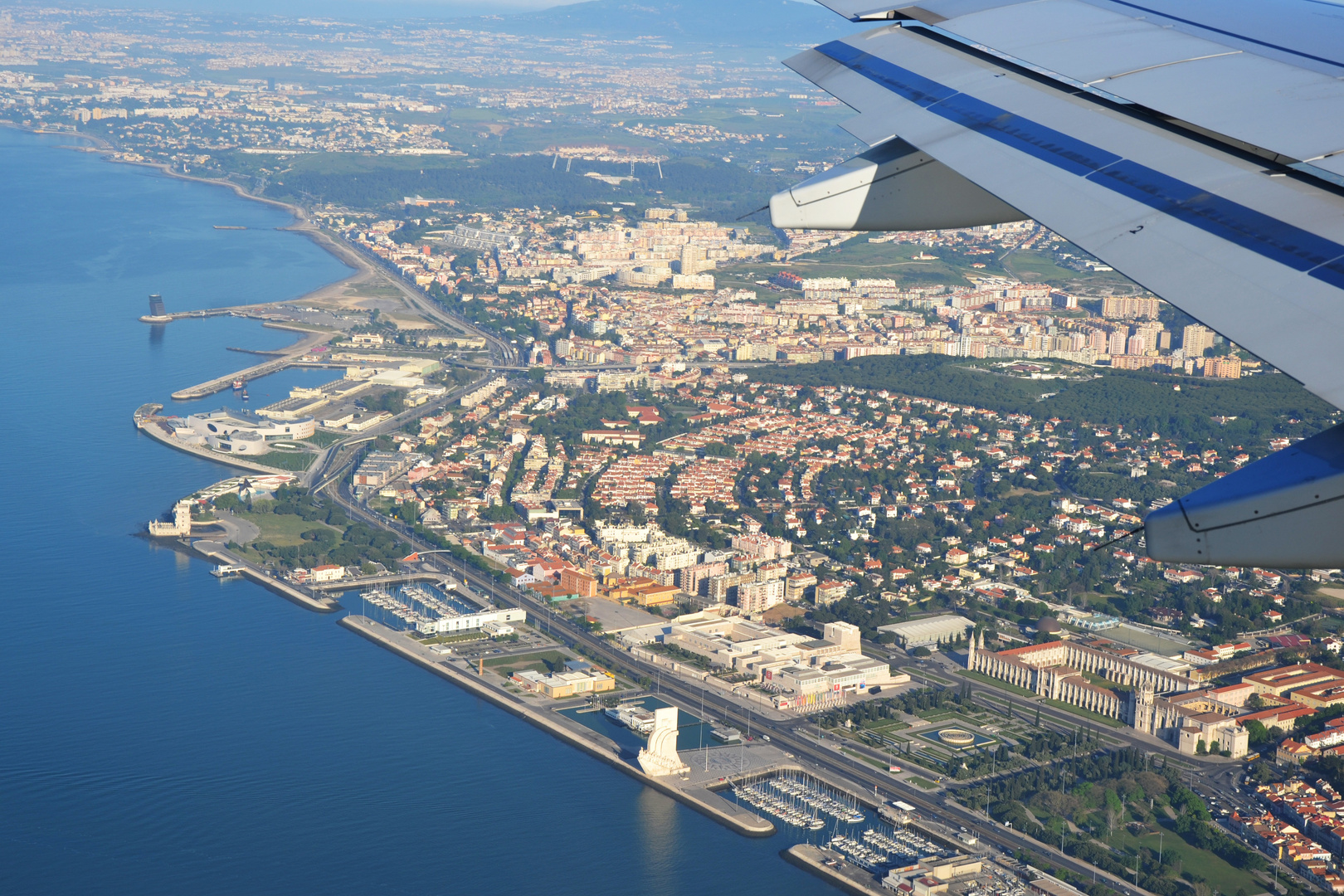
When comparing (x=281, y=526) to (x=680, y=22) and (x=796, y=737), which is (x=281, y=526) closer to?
(x=796, y=737)

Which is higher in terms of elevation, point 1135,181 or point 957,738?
point 1135,181

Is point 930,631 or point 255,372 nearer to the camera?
point 930,631

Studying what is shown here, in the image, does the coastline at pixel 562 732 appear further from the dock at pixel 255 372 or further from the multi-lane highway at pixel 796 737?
the dock at pixel 255 372

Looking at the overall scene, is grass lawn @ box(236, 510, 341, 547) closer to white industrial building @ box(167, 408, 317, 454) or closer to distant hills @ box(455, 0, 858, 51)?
white industrial building @ box(167, 408, 317, 454)

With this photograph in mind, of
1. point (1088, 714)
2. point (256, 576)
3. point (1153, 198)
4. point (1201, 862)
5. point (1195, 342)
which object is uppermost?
point (1153, 198)

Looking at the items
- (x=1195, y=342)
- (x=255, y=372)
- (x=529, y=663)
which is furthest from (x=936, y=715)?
(x=1195, y=342)

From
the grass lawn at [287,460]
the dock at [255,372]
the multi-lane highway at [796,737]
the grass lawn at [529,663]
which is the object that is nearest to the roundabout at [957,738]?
the multi-lane highway at [796,737]

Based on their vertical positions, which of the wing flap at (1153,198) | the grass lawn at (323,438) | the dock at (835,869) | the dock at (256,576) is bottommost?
the dock at (256,576)
